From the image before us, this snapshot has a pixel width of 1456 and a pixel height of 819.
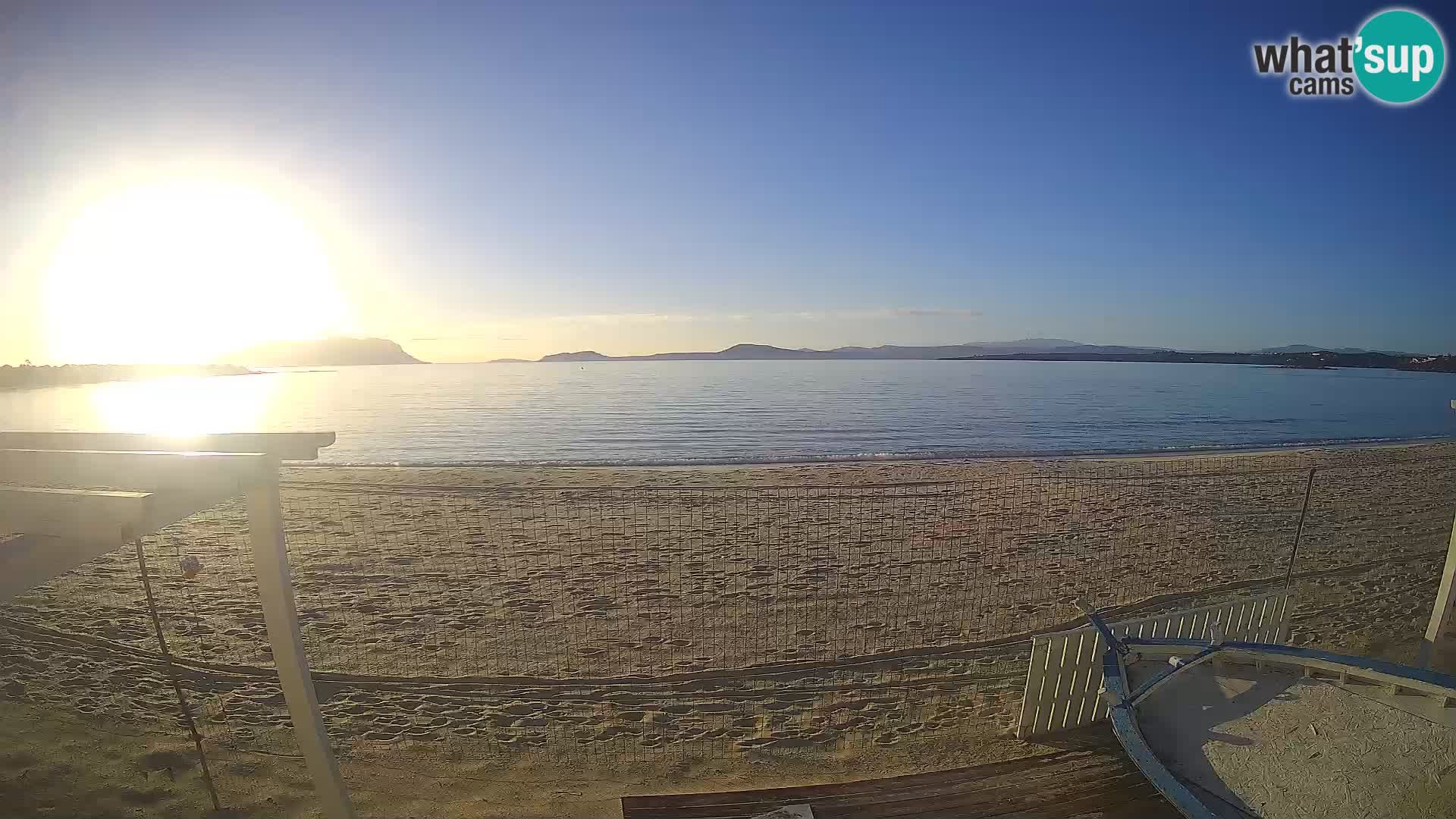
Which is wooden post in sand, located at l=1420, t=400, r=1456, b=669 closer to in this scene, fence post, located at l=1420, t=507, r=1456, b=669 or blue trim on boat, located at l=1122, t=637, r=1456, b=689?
fence post, located at l=1420, t=507, r=1456, b=669

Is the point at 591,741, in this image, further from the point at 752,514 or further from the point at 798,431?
the point at 798,431

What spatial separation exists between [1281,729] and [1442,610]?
11.3 ft

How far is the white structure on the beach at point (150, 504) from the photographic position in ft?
6.04

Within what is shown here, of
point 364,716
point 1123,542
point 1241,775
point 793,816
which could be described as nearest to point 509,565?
point 364,716

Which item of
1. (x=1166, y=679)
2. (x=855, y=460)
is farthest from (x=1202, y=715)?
(x=855, y=460)

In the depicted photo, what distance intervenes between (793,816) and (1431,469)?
2374 centimetres

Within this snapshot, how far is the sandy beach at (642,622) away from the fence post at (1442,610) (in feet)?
4.79

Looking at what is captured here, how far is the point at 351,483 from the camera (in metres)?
17.0

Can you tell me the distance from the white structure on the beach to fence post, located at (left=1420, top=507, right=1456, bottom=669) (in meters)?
7.47

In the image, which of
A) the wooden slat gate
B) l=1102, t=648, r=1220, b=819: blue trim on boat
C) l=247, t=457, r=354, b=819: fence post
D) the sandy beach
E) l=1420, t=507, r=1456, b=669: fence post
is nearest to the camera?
l=247, t=457, r=354, b=819: fence post

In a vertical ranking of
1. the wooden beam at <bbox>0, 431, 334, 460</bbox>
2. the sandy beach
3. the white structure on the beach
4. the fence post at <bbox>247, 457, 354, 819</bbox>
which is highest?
the wooden beam at <bbox>0, 431, 334, 460</bbox>

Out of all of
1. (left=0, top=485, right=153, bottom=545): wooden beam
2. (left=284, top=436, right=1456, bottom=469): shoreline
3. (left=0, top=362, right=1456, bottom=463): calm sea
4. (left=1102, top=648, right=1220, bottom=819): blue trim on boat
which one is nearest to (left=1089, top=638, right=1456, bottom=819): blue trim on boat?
(left=1102, top=648, right=1220, bottom=819): blue trim on boat

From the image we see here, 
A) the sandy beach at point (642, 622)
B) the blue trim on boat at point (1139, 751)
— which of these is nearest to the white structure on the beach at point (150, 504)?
the sandy beach at point (642, 622)

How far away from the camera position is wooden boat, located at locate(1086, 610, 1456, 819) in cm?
296
